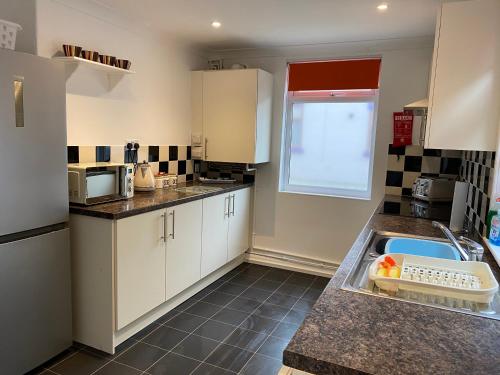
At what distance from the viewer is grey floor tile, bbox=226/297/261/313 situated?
2.91 meters

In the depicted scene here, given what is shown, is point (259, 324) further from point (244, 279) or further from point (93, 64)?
point (93, 64)

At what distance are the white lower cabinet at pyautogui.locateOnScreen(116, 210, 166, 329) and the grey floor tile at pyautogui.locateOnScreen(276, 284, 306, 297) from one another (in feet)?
3.65

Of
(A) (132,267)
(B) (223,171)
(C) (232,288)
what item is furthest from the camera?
(B) (223,171)

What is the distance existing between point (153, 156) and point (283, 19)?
Result: 157 centimetres

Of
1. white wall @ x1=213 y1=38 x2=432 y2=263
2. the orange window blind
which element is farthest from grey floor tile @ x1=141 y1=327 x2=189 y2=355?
the orange window blind

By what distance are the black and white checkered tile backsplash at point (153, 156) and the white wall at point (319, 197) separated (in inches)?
30.5

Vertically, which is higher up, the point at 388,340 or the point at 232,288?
the point at 388,340

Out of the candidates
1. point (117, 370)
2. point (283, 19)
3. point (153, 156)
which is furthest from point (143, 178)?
point (283, 19)

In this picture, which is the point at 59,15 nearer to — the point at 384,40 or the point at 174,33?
the point at 174,33

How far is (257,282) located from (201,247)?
2.41 feet

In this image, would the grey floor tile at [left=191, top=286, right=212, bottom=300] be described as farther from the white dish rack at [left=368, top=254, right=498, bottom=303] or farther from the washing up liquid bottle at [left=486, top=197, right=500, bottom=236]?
the washing up liquid bottle at [left=486, top=197, right=500, bottom=236]

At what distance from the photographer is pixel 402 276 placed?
131cm

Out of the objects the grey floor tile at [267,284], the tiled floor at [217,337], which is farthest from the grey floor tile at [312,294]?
the grey floor tile at [267,284]

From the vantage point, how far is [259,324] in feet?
8.76
